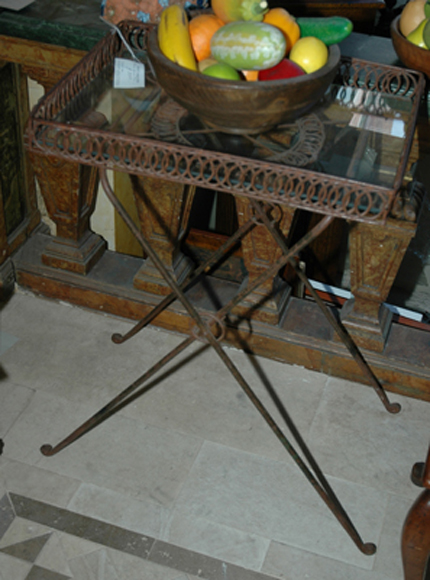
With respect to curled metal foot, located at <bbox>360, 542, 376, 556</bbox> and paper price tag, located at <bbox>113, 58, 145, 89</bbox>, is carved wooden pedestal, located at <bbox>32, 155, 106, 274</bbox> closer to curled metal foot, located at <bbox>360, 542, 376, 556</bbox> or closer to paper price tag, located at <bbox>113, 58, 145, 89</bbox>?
paper price tag, located at <bbox>113, 58, 145, 89</bbox>

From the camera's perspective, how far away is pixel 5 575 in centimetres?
189

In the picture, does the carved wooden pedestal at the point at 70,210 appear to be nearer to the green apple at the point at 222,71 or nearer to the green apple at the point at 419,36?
the green apple at the point at 222,71

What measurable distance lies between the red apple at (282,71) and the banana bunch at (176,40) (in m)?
0.16

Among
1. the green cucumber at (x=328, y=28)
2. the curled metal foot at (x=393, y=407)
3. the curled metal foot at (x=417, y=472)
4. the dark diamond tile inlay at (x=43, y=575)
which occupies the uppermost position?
the green cucumber at (x=328, y=28)

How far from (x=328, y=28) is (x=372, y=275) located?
2.75ft

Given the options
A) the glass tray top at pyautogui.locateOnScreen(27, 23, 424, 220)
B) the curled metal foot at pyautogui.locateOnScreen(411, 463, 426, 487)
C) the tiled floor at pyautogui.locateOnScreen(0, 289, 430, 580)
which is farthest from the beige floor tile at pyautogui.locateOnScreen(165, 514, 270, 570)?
the glass tray top at pyautogui.locateOnScreen(27, 23, 424, 220)

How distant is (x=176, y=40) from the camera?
5.32 ft

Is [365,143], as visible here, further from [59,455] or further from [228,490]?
[59,455]

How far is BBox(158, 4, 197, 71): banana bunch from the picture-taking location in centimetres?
161

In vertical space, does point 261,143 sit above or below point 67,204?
above

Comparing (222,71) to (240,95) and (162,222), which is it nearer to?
(240,95)

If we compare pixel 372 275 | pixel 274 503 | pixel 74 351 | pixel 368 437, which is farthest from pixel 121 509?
pixel 372 275

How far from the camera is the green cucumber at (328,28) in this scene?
170 centimetres

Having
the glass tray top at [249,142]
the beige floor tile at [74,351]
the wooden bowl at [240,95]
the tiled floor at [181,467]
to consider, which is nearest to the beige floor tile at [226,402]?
the tiled floor at [181,467]
